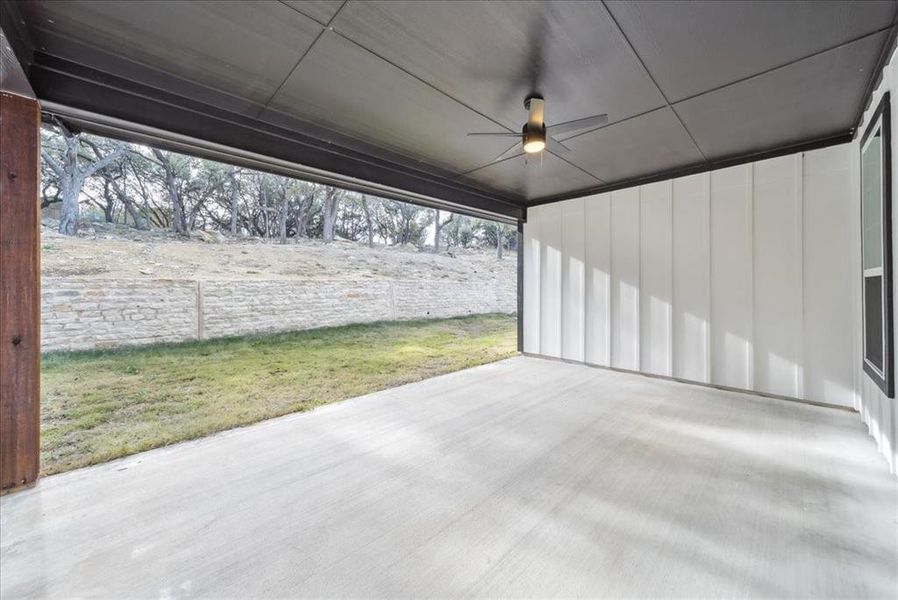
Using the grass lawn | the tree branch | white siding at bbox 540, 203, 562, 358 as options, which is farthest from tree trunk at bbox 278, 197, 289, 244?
white siding at bbox 540, 203, 562, 358

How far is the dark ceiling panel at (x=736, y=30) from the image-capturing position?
1720 millimetres

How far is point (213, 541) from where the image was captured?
1573mm

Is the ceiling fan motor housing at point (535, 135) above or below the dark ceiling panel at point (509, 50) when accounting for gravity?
below

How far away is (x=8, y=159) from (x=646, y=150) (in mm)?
4864

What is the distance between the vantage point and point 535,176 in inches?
172

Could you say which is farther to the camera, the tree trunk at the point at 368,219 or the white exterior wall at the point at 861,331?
the tree trunk at the point at 368,219

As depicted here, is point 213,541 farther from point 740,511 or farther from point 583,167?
point 583,167

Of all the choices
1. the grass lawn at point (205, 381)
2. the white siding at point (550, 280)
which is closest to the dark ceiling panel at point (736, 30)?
the white siding at point (550, 280)

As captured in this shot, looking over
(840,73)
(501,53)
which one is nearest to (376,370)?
(501,53)

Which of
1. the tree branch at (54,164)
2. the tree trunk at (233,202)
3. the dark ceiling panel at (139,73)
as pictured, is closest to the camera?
the dark ceiling panel at (139,73)

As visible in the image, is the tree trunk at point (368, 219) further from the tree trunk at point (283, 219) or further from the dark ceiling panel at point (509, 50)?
the dark ceiling panel at point (509, 50)

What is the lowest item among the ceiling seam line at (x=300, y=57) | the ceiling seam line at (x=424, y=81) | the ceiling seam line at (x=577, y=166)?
the ceiling seam line at (x=300, y=57)

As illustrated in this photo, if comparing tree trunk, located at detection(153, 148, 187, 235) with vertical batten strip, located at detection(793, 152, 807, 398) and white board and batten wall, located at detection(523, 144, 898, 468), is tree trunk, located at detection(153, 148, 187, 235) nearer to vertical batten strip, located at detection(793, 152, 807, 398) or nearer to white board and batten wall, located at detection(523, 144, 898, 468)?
white board and batten wall, located at detection(523, 144, 898, 468)

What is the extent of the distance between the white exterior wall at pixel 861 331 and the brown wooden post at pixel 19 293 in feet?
16.6
